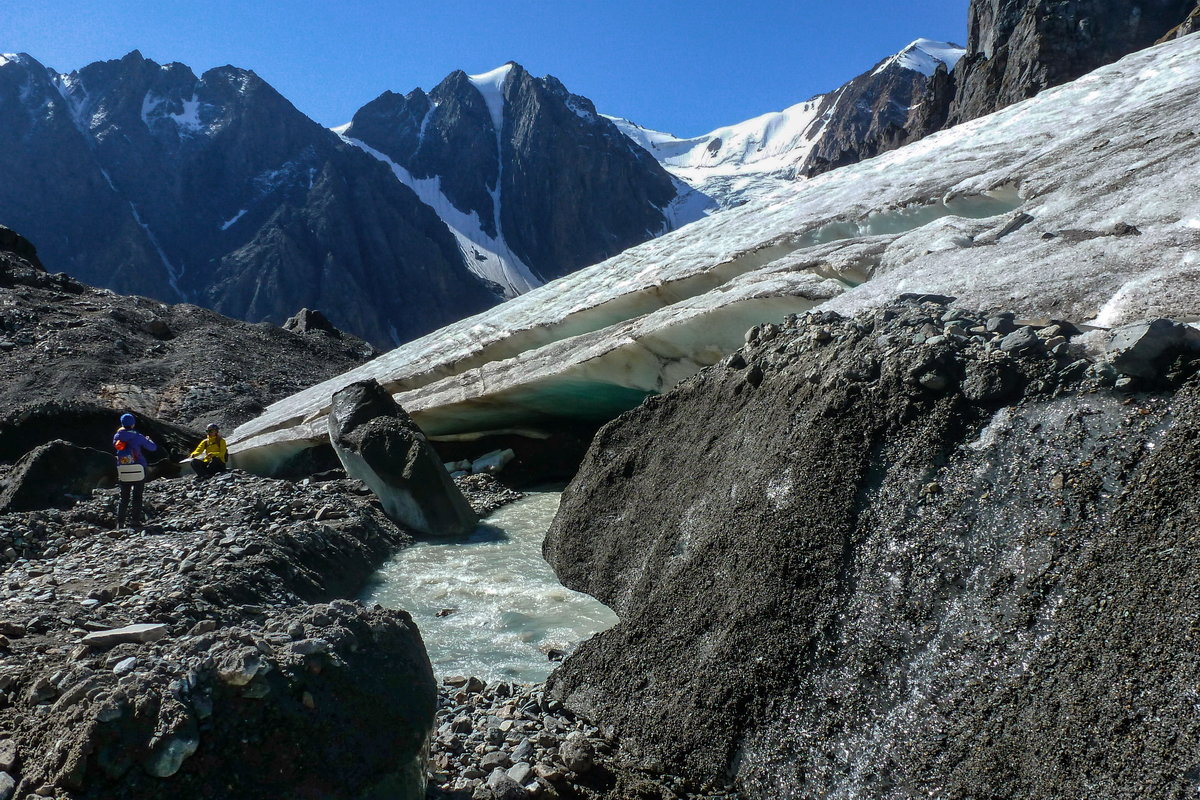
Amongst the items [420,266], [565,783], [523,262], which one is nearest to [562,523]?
[565,783]

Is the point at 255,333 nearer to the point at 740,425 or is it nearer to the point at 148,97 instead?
the point at 740,425

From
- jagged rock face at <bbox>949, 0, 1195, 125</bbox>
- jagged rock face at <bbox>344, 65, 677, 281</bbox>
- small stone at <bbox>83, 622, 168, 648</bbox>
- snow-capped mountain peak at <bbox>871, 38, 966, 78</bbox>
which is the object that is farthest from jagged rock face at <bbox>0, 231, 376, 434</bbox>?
snow-capped mountain peak at <bbox>871, 38, 966, 78</bbox>

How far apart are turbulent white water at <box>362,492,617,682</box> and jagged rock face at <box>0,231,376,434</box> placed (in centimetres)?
608

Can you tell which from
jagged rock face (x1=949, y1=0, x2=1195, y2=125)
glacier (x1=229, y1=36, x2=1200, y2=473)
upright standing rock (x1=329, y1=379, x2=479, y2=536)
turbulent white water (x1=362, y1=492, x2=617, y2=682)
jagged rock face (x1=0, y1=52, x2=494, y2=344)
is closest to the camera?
turbulent white water (x1=362, y1=492, x2=617, y2=682)

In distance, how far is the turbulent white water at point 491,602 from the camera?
445 cm

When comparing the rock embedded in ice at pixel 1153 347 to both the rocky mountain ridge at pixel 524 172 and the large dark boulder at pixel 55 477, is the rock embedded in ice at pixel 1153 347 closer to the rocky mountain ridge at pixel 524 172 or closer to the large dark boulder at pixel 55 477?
the large dark boulder at pixel 55 477

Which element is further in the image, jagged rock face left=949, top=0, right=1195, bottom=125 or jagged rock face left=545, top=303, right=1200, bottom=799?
jagged rock face left=949, top=0, right=1195, bottom=125

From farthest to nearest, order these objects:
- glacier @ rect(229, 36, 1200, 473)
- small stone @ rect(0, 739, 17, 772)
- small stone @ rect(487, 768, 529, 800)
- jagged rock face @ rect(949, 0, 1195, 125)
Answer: jagged rock face @ rect(949, 0, 1195, 125) → glacier @ rect(229, 36, 1200, 473) → small stone @ rect(487, 768, 529, 800) → small stone @ rect(0, 739, 17, 772)

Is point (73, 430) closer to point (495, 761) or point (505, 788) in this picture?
point (495, 761)

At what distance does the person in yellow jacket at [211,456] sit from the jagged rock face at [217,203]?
197ft

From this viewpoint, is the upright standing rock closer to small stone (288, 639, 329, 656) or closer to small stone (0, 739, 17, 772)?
small stone (288, 639, 329, 656)

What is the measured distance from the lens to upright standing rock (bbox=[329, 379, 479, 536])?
7148 mm

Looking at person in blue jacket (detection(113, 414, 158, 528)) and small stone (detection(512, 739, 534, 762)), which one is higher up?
person in blue jacket (detection(113, 414, 158, 528))

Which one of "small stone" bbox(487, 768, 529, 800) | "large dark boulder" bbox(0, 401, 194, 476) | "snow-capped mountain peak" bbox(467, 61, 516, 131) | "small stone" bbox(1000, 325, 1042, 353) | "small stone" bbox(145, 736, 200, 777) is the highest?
"snow-capped mountain peak" bbox(467, 61, 516, 131)
